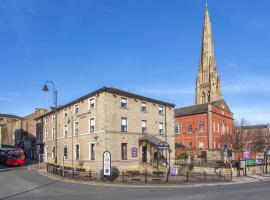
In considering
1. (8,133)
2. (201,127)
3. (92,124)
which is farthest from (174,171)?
(8,133)

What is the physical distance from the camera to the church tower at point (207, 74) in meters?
121

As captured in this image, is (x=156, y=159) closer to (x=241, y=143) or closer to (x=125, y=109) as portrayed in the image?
(x=125, y=109)

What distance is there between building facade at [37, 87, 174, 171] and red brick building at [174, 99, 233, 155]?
20.8 meters

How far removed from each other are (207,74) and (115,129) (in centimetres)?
8908

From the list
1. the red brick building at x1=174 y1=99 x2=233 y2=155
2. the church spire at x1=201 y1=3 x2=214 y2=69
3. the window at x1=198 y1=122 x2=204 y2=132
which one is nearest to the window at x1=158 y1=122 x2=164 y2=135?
the red brick building at x1=174 y1=99 x2=233 y2=155

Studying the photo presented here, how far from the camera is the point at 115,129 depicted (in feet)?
135

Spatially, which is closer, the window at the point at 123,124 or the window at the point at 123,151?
the window at the point at 123,151

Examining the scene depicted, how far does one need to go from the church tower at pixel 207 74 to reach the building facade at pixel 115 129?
7238 cm

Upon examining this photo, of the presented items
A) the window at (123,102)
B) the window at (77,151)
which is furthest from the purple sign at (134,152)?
the window at (77,151)

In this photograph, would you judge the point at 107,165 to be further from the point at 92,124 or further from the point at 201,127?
the point at 201,127

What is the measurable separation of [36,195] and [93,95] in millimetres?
22599

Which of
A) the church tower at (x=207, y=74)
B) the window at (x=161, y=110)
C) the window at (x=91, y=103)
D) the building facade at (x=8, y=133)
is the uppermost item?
the church tower at (x=207, y=74)

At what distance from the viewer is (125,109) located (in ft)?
141

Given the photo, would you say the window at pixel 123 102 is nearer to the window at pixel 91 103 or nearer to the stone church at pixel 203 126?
the window at pixel 91 103
